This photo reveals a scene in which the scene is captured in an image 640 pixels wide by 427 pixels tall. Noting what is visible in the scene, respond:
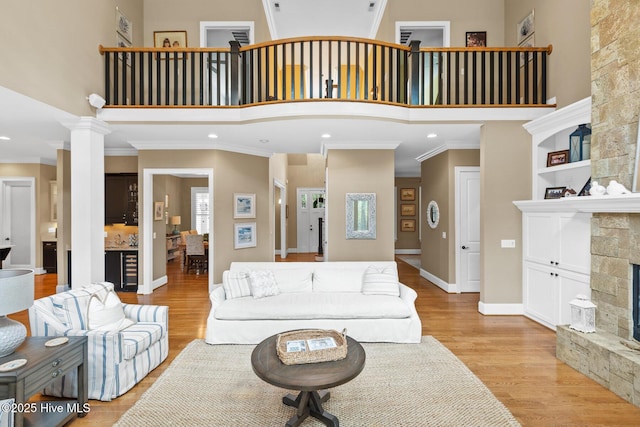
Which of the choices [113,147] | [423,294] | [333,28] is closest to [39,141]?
[113,147]

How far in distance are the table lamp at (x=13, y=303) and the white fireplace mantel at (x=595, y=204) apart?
4.47m

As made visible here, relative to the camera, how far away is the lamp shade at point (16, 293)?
194cm

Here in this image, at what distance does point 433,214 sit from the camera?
21.3 ft

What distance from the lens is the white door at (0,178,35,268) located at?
7512mm

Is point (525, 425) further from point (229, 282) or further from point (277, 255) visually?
point (277, 255)

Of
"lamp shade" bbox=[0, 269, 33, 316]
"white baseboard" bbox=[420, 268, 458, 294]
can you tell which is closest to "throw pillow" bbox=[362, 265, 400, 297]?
"white baseboard" bbox=[420, 268, 458, 294]

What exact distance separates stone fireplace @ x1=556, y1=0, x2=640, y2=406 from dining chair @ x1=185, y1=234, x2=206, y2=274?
638 centimetres

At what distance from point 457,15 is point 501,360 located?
5.49 m

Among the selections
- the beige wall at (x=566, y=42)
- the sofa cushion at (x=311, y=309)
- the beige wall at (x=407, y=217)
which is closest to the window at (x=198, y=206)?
the beige wall at (x=407, y=217)

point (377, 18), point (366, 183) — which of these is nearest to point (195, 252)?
point (366, 183)

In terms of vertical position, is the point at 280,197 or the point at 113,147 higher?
the point at 113,147

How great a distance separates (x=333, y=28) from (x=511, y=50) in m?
3.26

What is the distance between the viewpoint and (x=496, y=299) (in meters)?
4.51

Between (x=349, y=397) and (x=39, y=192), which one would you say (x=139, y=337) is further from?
(x=39, y=192)
